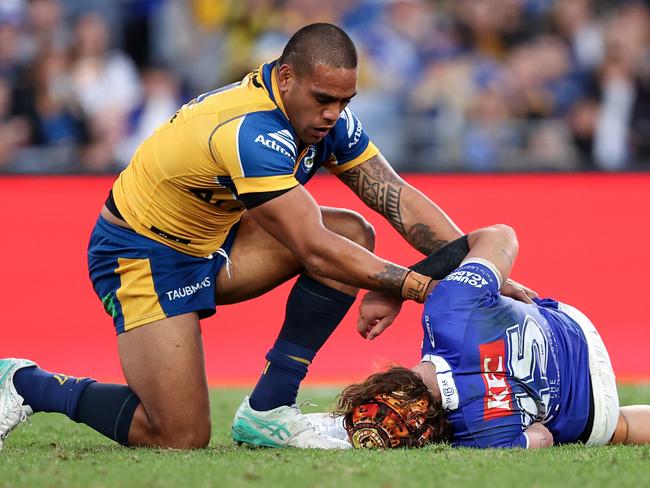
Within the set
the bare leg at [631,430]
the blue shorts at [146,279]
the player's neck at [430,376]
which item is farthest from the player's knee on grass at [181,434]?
the bare leg at [631,430]

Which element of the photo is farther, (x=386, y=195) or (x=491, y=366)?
(x=386, y=195)

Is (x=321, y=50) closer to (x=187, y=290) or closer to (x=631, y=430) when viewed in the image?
(x=187, y=290)

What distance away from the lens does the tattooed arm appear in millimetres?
5945

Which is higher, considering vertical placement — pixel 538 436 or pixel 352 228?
pixel 352 228

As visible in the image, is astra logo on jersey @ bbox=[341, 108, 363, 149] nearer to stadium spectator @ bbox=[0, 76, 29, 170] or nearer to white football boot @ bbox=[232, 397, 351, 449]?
white football boot @ bbox=[232, 397, 351, 449]

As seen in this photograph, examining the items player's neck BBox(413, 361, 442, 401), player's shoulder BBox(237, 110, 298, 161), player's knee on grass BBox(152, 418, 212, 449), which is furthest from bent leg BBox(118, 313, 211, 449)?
player's neck BBox(413, 361, 442, 401)

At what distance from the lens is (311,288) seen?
224 inches

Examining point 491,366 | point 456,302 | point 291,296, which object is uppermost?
point 456,302

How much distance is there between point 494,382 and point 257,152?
1482 mm

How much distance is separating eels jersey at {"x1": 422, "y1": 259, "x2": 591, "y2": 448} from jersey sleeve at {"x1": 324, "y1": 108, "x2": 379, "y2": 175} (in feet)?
4.03

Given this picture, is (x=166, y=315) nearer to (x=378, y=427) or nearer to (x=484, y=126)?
(x=378, y=427)

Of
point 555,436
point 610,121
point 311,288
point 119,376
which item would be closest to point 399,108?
point 610,121

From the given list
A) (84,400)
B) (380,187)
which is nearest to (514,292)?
(380,187)

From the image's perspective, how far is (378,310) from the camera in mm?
→ 5242
